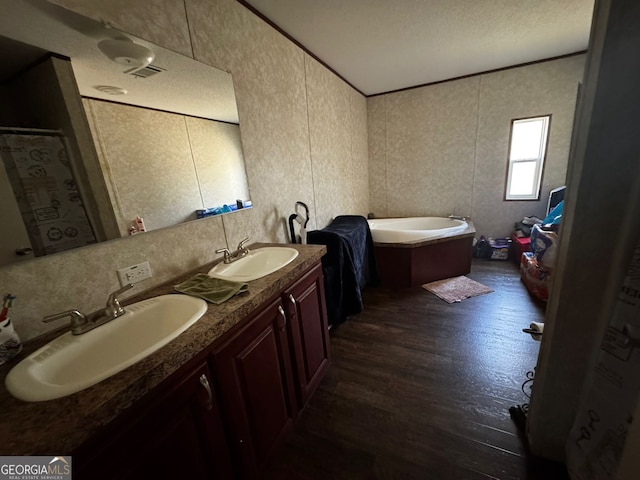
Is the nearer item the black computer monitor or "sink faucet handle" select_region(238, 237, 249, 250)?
"sink faucet handle" select_region(238, 237, 249, 250)

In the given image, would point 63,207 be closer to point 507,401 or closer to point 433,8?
point 507,401

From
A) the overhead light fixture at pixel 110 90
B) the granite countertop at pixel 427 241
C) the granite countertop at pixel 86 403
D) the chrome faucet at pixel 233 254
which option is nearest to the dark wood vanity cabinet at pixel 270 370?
the granite countertop at pixel 86 403

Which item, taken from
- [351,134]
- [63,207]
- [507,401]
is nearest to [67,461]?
[63,207]

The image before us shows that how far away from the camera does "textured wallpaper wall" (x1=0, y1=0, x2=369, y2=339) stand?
0.91 metres

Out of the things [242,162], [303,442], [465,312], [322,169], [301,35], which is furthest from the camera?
[322,169]

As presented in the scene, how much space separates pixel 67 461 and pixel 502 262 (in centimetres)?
425

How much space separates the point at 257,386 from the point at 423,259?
2405mm

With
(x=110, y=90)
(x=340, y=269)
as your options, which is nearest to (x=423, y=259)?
(x=340, y=269)

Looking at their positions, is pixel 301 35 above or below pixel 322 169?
above

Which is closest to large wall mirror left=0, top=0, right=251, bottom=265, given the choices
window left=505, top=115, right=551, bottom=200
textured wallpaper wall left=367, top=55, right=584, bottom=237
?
textured wallpaper wall left=367, top=55, right=584, bottom=237

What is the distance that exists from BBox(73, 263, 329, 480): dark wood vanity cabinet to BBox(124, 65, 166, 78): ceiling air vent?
1.21m

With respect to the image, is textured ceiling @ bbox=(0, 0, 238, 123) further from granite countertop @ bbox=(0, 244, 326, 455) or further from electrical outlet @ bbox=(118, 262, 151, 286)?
granite countertop @ bbox=(0, 244, 326, 455)

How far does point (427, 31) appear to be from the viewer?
220cm

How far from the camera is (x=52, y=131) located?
90 cm
